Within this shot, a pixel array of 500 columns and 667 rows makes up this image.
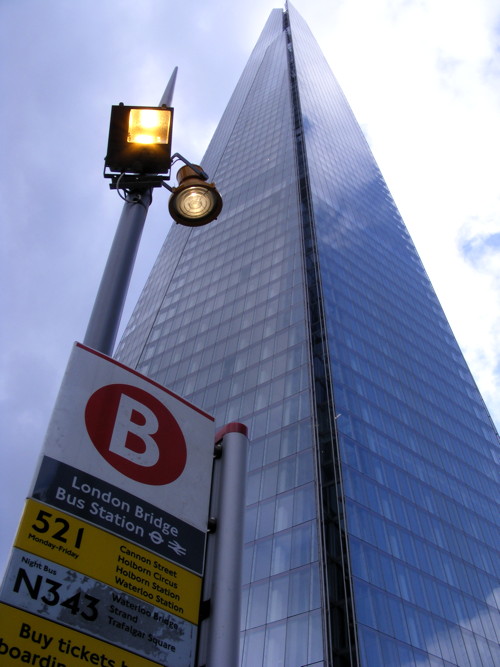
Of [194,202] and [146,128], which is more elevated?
[146,128]

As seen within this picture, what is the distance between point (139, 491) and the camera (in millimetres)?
4180

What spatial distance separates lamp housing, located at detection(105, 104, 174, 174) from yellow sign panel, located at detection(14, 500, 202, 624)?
11.4 feet

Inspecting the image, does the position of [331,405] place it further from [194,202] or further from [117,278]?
[117,278]

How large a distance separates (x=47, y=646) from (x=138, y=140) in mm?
4353

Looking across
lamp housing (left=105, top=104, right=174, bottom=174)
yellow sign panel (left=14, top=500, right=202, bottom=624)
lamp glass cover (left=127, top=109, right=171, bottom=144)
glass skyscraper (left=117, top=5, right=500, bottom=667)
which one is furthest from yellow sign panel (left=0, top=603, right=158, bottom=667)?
glass skyscraper (left=117, top=5, right=500, bottom=667)

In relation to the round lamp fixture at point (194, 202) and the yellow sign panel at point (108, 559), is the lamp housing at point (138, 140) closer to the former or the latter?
the round lamp fixture at point (194, 202)

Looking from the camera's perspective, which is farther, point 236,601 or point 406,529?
point 406,529

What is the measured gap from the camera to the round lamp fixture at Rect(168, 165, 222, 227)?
6.40 m

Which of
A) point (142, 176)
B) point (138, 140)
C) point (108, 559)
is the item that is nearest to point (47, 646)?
point (108, 559)

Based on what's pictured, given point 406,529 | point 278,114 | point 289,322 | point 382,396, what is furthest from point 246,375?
point 278,114

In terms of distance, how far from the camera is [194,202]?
6449mm

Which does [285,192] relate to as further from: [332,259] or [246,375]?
[246,375]

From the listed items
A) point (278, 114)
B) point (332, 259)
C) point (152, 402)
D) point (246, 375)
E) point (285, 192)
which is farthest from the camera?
point (278, 114)

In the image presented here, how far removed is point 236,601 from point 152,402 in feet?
4.69
